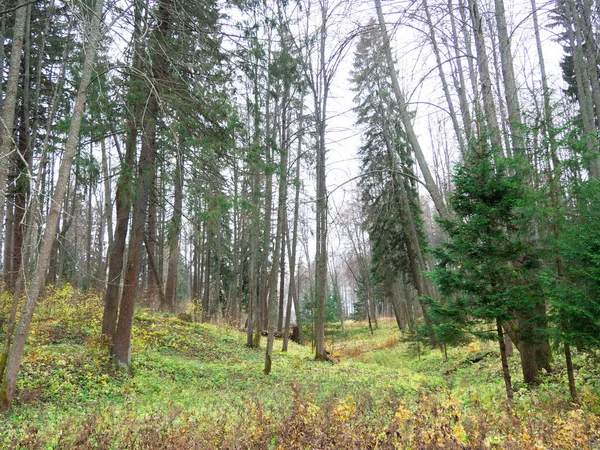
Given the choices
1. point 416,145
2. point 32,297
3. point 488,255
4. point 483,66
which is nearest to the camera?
point 32,297

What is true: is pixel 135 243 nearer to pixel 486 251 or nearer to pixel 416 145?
pixel 416 145

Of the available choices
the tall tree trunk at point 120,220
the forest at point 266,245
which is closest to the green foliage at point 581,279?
the forest at point 266,245

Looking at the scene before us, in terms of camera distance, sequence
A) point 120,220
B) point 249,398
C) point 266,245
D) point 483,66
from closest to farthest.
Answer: point 249,398 → point 483,66 → point 120,220 → point 266,245

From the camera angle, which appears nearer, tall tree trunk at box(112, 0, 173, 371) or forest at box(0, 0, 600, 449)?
forest at box(0, 0, 600, 449)

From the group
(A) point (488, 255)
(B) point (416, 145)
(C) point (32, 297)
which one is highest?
(B) point (416, 145)

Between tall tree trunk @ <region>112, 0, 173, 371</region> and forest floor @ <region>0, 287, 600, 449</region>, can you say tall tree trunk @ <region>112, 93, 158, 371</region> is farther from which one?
forest floor @ <region>0, 287, 600, 449</region>

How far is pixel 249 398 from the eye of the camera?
7023 mm

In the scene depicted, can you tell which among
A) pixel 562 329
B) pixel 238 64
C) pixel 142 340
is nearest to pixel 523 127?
pixel 562 329

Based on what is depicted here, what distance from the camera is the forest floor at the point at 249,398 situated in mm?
3514

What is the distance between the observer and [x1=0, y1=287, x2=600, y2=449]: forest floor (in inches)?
138

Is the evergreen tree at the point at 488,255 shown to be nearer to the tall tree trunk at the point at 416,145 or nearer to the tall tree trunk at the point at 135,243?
the tall tree trunk at the point at 416,145

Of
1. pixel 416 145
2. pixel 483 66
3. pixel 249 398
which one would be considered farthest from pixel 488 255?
pixel 249 398

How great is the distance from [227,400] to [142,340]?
6.09 meters

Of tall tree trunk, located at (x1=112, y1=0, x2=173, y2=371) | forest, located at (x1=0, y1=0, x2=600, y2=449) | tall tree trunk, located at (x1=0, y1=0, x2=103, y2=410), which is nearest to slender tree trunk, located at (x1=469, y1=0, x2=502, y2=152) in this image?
forest, located at (x1=0, y1=0, x2=600, y2=449)
